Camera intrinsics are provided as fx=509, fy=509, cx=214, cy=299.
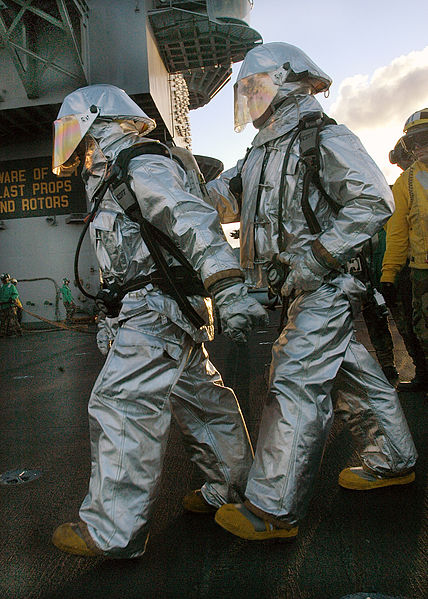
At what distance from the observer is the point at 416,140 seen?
3600 millimetres

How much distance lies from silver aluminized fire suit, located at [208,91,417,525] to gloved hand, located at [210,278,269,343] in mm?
330

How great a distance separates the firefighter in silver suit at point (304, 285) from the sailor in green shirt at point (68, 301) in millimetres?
15826

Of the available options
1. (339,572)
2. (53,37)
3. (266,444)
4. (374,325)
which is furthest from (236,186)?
(53,37)

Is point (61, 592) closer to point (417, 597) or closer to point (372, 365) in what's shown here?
point (417, 597)

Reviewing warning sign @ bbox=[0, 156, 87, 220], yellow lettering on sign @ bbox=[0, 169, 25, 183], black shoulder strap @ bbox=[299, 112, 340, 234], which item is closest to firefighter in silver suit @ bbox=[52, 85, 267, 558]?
black shoulder strap @ bbox=[299, 112, 340, 234]

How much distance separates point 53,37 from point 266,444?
18830mm

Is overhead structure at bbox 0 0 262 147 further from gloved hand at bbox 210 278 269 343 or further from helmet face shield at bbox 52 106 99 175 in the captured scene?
gloved hand at bbox 210 278 269 343

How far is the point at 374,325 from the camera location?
412cm

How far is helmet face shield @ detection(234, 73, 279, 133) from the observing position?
95.0 inches

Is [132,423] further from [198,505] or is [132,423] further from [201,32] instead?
[201,32]

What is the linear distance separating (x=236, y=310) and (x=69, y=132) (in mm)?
1231

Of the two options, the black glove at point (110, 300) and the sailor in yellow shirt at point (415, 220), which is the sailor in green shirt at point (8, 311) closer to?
the sailor in yellow shirt at point (415, 220)

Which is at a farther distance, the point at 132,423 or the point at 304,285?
the point at 304,285

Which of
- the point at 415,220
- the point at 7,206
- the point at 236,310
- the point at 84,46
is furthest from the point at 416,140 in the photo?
the point at 7,206
